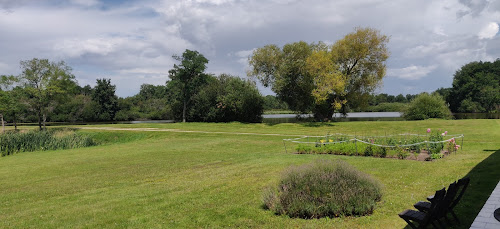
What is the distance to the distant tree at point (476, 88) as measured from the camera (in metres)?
77.7

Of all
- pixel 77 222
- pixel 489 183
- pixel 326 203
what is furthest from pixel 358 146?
pixel 77 222

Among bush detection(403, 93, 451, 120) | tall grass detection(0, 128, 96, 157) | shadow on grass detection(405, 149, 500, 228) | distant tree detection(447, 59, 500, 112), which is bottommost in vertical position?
tall grass detection(0, 128, 96, 157)

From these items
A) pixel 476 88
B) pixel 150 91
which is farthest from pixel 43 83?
pixel 150 91

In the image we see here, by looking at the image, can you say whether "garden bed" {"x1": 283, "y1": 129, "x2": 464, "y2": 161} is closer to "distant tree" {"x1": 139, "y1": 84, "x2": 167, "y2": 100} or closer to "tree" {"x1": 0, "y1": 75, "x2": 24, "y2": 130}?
"tree" {"x1": 0, "y1": 75, "x2": 24, "y2": 130}

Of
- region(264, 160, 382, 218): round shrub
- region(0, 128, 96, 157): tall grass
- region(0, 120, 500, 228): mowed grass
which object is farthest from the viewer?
region(0, 128, 96, 157): tall grass

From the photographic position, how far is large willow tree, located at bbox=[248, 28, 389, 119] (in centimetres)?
4253

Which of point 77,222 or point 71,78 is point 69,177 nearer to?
point 77,222

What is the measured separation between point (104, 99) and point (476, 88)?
303 feet

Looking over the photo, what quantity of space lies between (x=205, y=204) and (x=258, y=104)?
47062 millimetres

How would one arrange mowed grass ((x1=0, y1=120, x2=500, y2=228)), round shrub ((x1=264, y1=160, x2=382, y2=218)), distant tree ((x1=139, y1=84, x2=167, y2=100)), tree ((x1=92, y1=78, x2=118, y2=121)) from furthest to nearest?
distant tree ((x1=139, y1=84, x2=167, y2=100)), tree ((x1=92, y1=78, x2=118, y2=121)), mowed grass ((x1=0, y1=120, x2=500, y2=228)), round shrub ((x1=264, y1=160, x2=382, y2=218))

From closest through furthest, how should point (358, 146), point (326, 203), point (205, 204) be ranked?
point (326, 203), point (205, 204), point (358, 146)

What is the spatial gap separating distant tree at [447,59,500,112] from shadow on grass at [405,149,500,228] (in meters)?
78.5

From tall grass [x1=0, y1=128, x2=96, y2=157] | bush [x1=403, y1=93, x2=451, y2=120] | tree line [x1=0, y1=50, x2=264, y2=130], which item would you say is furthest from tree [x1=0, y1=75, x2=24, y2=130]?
bush [x1=403, y1=93, x2=451, y2=120]

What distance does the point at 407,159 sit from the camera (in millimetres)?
14281
